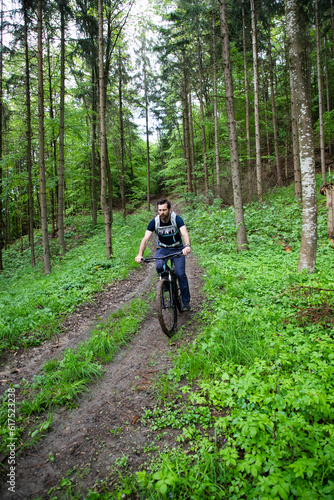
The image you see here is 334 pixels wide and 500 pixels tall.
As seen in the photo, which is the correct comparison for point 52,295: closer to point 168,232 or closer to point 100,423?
point 168,232

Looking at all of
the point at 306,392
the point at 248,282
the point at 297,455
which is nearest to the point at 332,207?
the point at 248,282

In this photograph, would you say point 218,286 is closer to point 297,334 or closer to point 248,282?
point 248,282

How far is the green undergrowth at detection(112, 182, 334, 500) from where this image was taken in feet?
6.60

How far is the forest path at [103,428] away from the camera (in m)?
2.40

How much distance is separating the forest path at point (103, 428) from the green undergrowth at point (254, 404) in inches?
8.9

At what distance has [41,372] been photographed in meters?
3.96

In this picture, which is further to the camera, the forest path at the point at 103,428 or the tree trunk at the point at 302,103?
the tree trunk at the point at 302,103

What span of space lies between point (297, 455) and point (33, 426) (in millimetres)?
2884

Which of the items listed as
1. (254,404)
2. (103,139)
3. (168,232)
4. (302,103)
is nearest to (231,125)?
(302,103)

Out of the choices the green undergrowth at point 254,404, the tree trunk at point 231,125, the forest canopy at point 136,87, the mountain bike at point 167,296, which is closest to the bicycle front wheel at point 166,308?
the mountain bike at point 167,296

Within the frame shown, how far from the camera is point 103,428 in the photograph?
2896 millimetres

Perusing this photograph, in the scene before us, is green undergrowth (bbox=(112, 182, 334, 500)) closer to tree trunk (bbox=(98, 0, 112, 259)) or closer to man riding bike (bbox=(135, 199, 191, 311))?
man riding bike (bbox=(135, 199, 191, 311))

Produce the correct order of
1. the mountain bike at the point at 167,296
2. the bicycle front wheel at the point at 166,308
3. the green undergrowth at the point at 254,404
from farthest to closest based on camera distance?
1. the mountain bike at the point at 167,296
2. the bicycle front wheel at the point at 166,308
3. the green undergrowth at the point at 254,404

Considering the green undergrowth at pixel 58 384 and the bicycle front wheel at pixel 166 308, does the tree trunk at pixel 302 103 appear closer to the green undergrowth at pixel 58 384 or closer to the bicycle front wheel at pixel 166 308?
the bicycle front wheel at pixel 166 308
